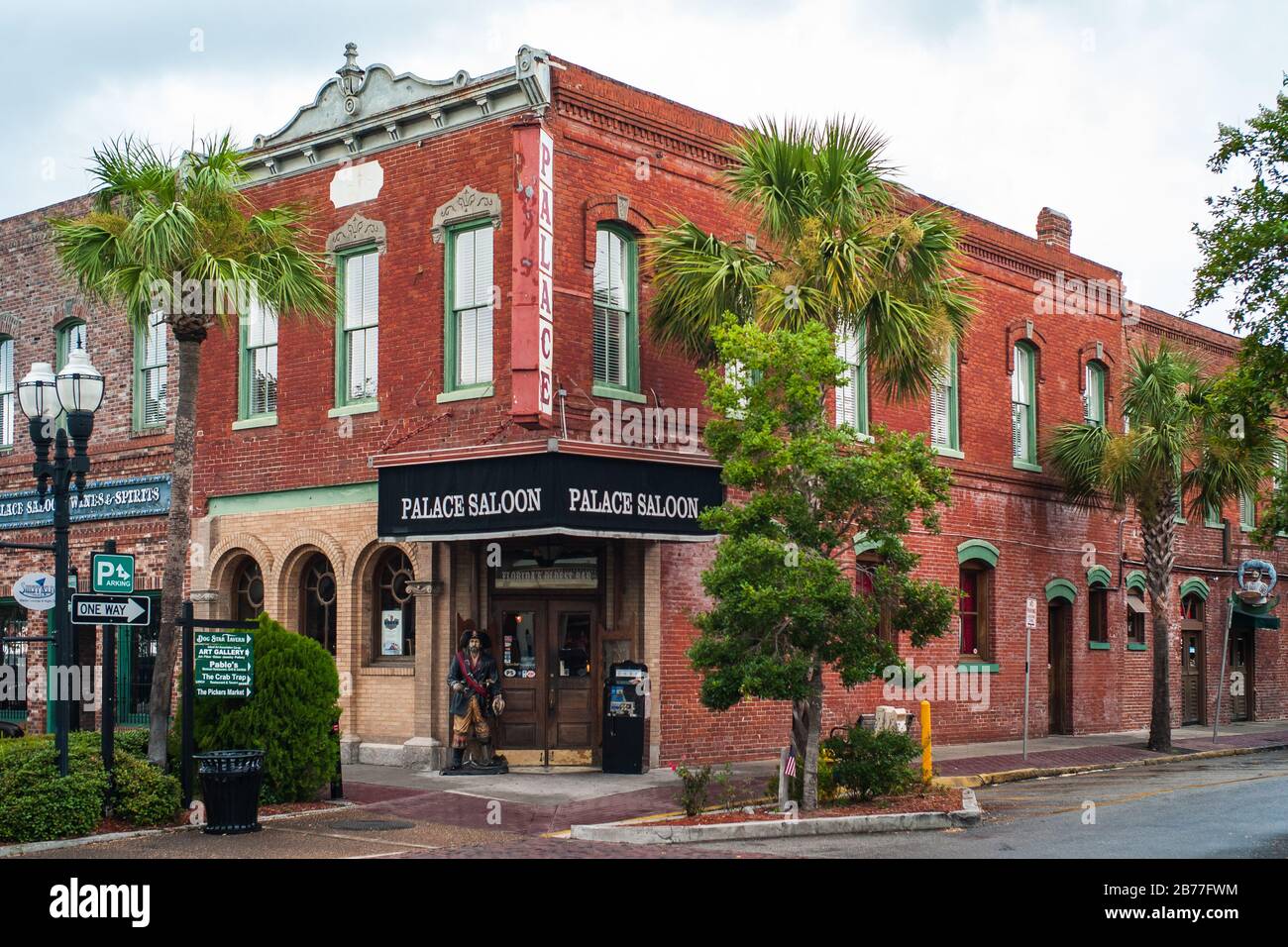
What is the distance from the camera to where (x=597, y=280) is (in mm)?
20172

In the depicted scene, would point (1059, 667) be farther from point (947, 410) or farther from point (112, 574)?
point (112, 574)

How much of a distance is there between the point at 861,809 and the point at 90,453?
16266 millimetres

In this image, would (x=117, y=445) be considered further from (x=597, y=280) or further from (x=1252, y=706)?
(x=1252, y=706)

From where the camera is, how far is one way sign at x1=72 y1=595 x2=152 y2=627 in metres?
14.6

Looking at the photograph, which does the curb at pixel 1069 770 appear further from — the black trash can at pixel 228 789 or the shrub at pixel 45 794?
the shrub at pixel 45 794

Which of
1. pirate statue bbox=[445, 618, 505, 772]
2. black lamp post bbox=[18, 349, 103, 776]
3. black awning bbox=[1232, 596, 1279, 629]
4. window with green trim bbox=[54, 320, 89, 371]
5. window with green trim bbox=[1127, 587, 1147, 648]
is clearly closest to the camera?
black lamp post bbox=[18, 349, 103, 776]

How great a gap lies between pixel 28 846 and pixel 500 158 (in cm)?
1083

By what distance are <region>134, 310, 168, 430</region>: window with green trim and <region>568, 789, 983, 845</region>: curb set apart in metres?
13.5

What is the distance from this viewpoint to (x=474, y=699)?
19234mm

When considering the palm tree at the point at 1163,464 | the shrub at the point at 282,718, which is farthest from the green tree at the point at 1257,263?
the shrub at the point at 282,718

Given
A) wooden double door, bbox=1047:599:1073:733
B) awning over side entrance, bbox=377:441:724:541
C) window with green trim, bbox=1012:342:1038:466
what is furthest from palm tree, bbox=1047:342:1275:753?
awning over side entrance, bbox=377:441:724:541

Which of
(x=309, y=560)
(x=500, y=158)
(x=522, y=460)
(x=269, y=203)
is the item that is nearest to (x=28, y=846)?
(x=522, y=460)

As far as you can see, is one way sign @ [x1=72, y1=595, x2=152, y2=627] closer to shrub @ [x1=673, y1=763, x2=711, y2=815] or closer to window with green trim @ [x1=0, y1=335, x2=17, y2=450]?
shrub @ [x1=673, y1=763, x2=711, y2=815]

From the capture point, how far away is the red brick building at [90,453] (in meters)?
24.6
